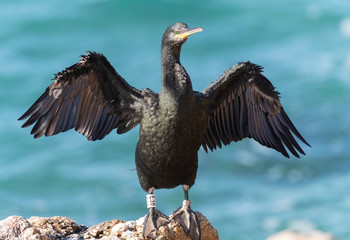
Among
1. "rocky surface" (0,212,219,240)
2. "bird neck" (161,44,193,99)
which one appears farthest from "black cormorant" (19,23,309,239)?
"rocky surface" (0,212,219,240)

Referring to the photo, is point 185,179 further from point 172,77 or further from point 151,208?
point 172,77

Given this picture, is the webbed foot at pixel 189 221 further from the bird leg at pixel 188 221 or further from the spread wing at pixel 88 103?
the spread wing at pixel 88 103

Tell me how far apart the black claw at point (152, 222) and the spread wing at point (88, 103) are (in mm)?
1173

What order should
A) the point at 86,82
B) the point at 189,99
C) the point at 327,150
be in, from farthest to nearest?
the point at 327,150, the point at 86,82, the point at 189,99

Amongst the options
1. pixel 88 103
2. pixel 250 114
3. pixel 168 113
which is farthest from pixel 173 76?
pixel 250 114

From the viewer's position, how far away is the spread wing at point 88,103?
28.2 feet

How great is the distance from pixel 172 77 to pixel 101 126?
1301 mm

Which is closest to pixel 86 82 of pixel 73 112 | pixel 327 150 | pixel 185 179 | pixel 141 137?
pixel 73 112

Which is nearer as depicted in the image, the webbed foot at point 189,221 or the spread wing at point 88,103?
the webbed foot at point 189,221

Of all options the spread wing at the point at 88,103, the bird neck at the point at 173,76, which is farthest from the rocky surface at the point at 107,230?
the bird neck at the point at 173,76

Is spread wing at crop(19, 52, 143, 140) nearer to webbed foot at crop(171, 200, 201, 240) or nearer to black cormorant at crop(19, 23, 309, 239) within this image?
black cormorant at crop(19, 23, 309, 239)

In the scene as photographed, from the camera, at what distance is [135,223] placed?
327 inches

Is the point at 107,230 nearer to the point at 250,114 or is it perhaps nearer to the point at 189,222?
the point at 189,222

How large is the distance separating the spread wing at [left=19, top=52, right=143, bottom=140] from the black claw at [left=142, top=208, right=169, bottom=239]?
1173mm
